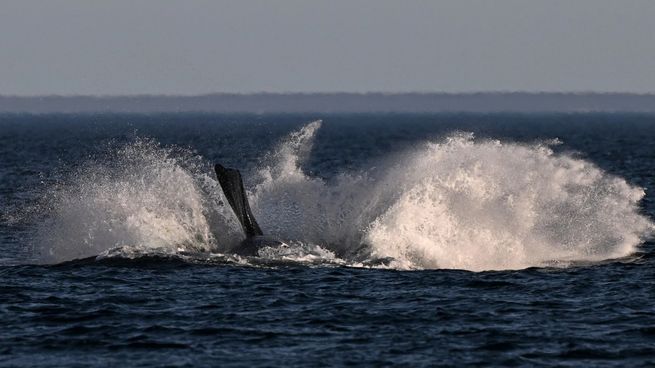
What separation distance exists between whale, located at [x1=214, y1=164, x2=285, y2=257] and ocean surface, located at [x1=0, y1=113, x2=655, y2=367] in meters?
0.33

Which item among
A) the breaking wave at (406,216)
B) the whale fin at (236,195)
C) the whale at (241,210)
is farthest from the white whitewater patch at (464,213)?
the whale fin at (236,195)

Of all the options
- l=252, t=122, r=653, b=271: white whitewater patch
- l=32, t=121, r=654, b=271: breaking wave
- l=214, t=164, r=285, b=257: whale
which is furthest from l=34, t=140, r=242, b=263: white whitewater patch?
l=252, t=122, r=653, b=271: white whitewater patch

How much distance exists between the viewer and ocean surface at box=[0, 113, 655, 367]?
718 inches

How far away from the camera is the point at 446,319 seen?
20.2 meters

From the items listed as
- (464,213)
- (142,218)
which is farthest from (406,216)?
(142,218)

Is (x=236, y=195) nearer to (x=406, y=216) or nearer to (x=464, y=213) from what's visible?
(x=406, y=216)

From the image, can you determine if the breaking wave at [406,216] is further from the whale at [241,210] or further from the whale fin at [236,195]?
the whale fin at [236,195]

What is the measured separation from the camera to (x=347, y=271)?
82.0 feet

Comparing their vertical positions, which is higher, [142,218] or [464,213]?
[464,213]

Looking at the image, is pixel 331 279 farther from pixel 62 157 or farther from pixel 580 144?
pixel 580 144

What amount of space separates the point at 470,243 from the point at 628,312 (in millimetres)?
7365

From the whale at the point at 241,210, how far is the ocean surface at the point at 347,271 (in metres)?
0.33

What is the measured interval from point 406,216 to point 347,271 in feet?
11.5

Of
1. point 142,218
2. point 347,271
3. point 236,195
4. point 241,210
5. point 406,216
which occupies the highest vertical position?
point 236,195
